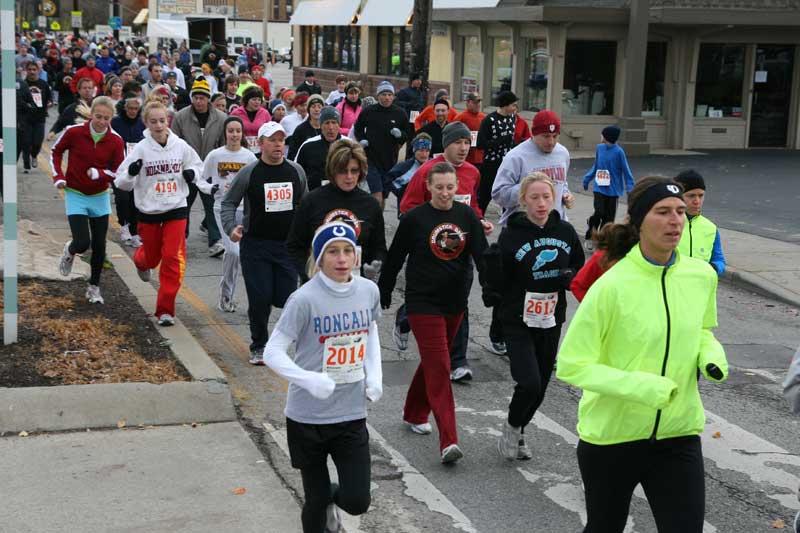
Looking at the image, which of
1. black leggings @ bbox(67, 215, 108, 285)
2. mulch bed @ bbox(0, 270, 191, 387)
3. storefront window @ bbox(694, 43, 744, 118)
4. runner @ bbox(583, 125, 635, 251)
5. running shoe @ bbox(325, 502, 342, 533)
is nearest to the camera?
running shoe @ bbox(325, 502, 342, 533)

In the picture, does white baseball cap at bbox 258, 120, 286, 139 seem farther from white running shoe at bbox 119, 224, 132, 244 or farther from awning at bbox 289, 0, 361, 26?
awning at bbox 289, 0, 361, 26

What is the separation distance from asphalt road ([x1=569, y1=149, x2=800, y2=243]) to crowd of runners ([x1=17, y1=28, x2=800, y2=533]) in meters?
3.25

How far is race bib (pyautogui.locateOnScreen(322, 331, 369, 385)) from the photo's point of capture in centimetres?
496

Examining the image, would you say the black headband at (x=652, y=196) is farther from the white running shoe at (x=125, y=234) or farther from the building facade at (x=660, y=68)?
the building facade at (x=660, y=68)

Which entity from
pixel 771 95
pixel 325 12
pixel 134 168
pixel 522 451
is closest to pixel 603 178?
pixel 134 168

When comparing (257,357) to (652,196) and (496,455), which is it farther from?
(652,196)

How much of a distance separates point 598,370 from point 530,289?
2509 millimetres

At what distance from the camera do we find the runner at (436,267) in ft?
22.1

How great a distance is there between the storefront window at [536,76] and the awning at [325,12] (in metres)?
15.8

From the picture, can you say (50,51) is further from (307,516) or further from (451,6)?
(307,516)

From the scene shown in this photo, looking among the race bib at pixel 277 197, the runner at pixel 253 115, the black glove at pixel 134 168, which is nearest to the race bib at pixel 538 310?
the race bib at pixel 277 197

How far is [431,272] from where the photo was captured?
6.86 metres

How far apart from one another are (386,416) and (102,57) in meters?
27.8

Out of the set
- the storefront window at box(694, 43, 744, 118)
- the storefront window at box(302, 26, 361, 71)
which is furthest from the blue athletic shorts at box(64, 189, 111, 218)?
the storefront window at box(302, 26, 361, 71)
